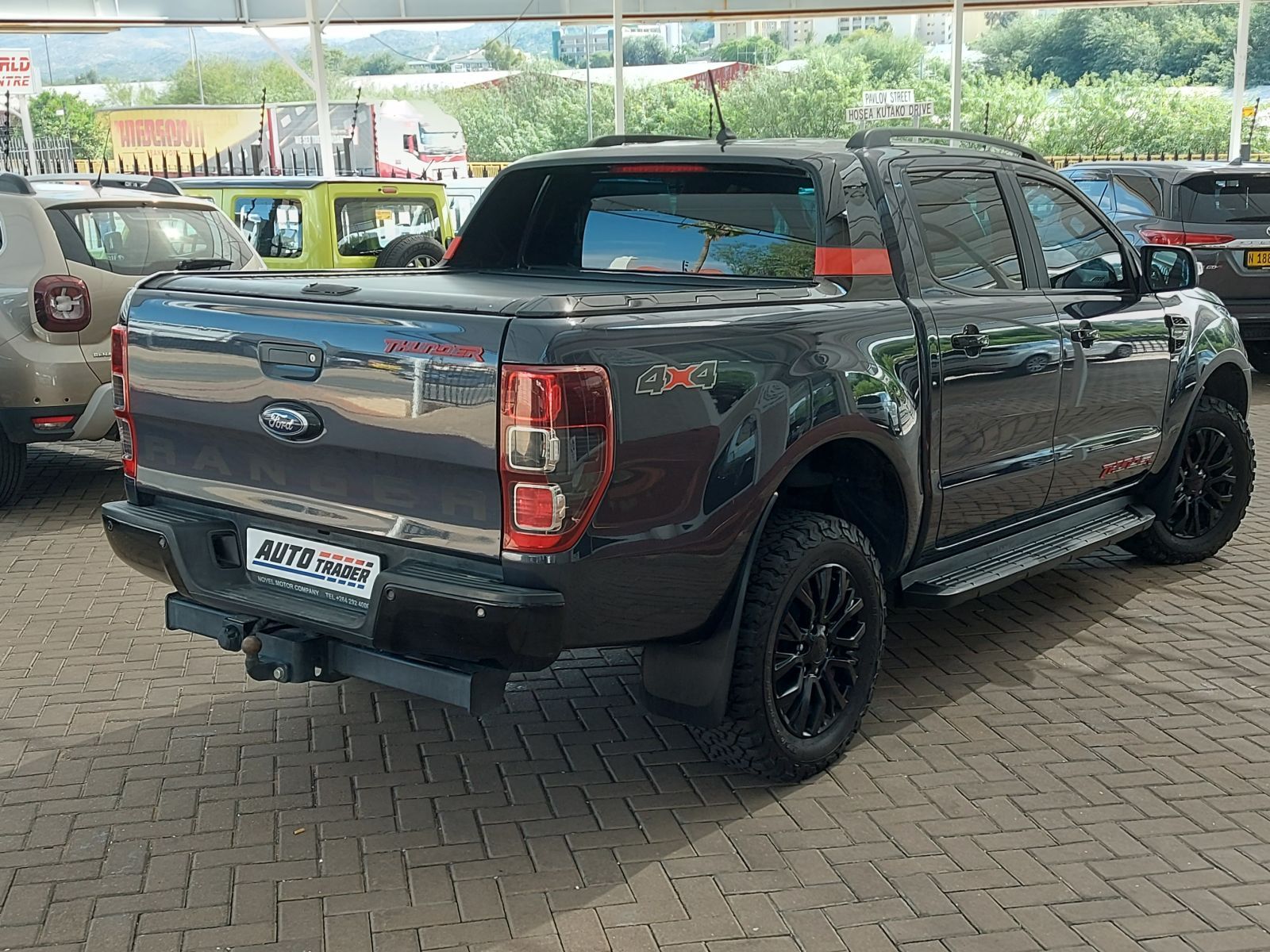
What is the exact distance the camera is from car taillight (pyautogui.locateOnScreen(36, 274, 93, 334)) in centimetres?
732

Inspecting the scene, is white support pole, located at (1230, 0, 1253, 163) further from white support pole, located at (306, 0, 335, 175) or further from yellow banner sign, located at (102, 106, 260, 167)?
yellow banner sign, located at (102, 106, 260, 167)

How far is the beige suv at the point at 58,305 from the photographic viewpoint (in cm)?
729

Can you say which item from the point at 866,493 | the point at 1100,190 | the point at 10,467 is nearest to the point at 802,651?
the point at 866,493

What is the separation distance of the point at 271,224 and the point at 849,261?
780cm

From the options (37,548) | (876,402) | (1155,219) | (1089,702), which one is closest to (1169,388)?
(1089,702)

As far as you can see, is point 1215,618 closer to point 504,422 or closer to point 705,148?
point 705,148

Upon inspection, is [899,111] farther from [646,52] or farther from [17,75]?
[646,52]

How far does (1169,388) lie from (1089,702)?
1702mm

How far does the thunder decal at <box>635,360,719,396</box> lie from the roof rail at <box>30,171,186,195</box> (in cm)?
611

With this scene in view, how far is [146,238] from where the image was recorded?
805 cm

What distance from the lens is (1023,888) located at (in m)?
3.45

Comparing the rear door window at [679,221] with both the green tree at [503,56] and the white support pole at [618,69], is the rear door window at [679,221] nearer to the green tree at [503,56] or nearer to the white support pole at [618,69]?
the white support pole at [618,69]

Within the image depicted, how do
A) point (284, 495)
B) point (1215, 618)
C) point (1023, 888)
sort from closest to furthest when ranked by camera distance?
point (1023, 888), point (284, 495), point (1215, 618)

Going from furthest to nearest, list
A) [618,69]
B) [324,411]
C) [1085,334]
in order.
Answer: [618,69]
[1085,334]
[324,411]
